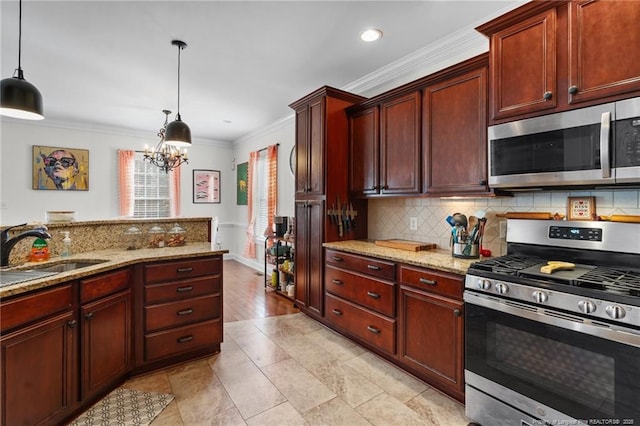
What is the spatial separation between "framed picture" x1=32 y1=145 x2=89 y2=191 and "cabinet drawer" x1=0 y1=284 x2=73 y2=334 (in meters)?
4.98

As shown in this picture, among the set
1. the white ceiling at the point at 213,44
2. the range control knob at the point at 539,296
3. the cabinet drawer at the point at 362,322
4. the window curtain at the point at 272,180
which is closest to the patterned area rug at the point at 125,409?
the cabinet drawer at the point at 362,322

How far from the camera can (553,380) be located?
1513 mm

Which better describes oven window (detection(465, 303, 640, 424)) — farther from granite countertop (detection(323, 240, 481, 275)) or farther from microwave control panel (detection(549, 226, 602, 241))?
microwave control panel (detection(549, 226, 602, 241))

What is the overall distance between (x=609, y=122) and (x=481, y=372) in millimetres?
1524

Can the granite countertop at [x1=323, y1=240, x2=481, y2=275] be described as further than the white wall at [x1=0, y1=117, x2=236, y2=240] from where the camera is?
No

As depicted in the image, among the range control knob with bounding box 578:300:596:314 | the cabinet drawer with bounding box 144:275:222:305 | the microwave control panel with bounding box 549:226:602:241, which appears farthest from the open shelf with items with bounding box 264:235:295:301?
the range control knob with bounding box 578:300:596:314

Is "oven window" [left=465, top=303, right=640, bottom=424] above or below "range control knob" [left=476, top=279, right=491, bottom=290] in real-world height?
below

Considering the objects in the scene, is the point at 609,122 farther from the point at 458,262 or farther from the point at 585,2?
the point at 458,262

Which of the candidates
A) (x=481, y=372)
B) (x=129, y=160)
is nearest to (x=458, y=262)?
(x=481, y=372)

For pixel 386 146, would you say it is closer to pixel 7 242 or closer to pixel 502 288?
pixel 502 288

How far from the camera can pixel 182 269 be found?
2.47 m

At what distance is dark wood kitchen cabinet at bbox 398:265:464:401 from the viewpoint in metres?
1.97

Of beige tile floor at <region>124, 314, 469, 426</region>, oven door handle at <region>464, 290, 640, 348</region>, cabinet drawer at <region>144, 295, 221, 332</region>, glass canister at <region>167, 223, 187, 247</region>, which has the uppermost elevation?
glass canister at <region>167, 223, 187, 247</region>

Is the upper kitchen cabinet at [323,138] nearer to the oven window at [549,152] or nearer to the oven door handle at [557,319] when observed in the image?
the oven window at [549,152]
